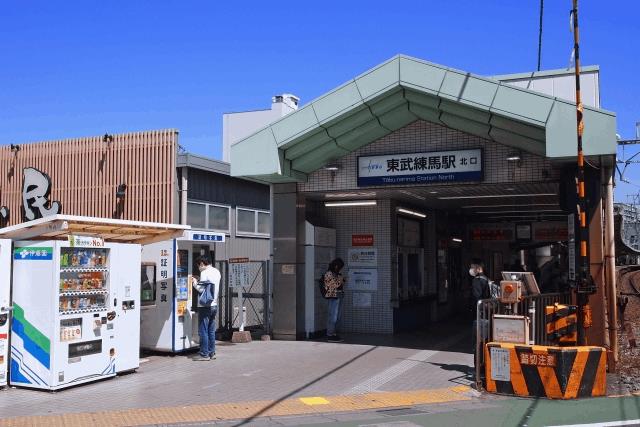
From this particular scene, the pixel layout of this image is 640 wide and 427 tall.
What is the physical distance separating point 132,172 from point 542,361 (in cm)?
1089

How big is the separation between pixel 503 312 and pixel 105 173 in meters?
10.7

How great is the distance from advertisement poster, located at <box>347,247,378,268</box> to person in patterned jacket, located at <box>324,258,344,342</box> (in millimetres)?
1576

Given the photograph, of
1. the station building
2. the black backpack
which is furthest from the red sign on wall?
the black backpack

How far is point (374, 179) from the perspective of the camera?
13.5m

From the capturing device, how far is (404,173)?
1318 cm

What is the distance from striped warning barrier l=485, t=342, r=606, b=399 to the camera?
8.90 meters

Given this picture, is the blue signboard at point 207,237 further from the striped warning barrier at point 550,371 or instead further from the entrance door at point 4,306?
the striped warning barrier at point 550,371

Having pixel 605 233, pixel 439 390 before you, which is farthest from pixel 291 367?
pixel 605 233

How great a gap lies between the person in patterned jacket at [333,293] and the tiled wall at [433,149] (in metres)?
1.76

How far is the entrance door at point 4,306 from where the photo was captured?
9227 mm

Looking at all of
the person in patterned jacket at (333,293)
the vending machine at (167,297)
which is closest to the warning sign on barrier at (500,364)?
the person in patterned jacket at (333,293)

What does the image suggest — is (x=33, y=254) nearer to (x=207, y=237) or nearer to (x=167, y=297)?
(x=167, y=297)

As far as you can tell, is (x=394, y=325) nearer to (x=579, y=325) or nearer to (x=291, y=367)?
(x=291, y=367)

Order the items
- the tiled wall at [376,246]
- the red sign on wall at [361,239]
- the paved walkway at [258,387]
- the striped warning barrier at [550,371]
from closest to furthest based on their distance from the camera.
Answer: the paved walkway at [258,387] → the striped warning barrier at [550,371] → the tiled wall at [376,246] → the red sign on wall at [361,239]
